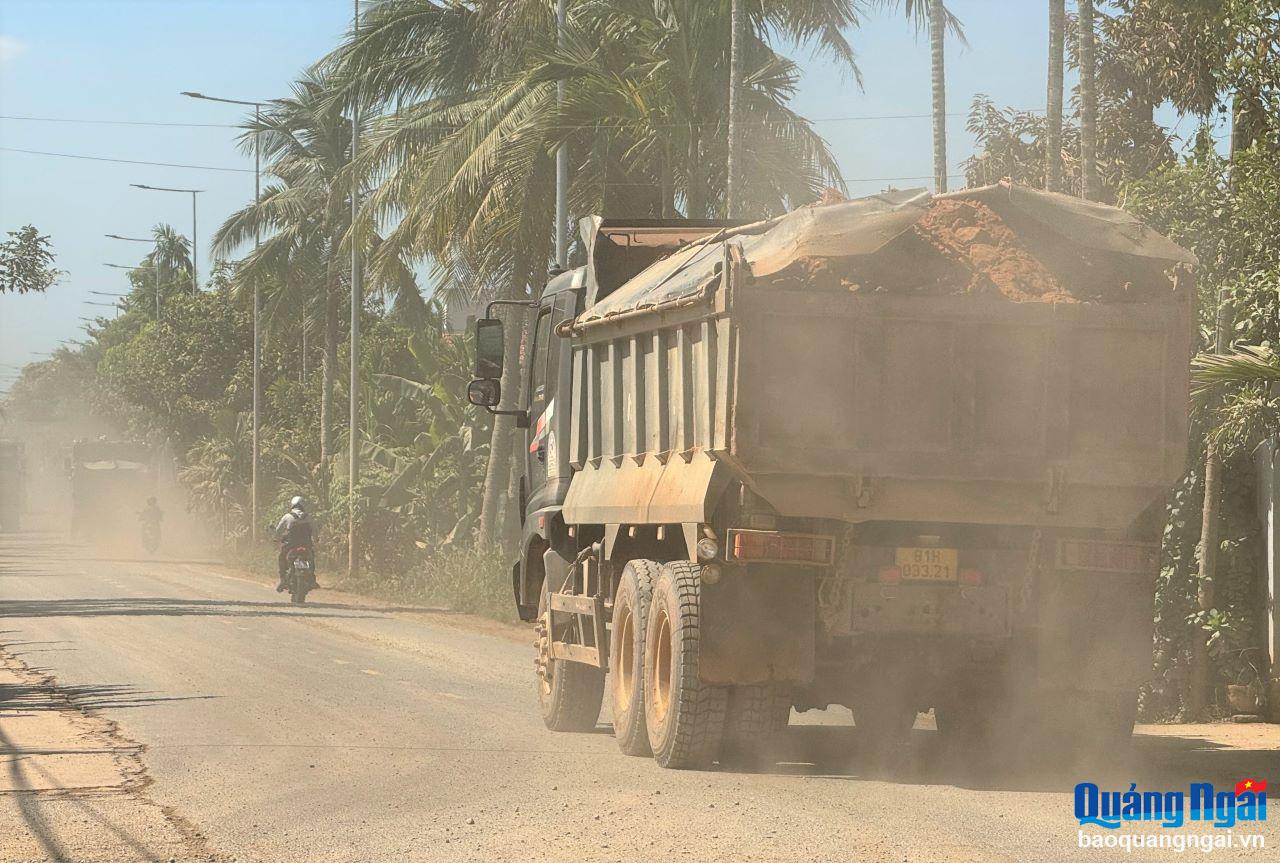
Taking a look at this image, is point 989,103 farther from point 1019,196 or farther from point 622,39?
point 1019,196

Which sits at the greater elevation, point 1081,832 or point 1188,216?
point 1188,216

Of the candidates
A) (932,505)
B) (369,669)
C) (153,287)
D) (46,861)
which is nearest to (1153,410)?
(932,505)

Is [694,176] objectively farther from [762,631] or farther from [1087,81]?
[762,631]

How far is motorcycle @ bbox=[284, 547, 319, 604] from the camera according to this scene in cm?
2858

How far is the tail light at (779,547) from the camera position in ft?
32.3

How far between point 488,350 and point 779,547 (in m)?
4.64

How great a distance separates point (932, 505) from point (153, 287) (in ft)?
288

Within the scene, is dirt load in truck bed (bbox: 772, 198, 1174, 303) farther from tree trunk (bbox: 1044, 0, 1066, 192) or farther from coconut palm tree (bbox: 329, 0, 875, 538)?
coconut palm tree (bbox: 329, 0, 875, 538)

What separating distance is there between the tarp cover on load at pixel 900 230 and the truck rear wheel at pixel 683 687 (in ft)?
5.15

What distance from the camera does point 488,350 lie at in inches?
550

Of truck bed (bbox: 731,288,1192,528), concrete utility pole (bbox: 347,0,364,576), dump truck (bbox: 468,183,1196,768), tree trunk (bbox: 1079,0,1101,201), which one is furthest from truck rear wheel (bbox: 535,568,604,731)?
concrete utility pole (bbox: 347,0,364,576)

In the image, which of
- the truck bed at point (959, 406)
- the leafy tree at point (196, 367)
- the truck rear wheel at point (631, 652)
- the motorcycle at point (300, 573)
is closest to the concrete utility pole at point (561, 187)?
the motorcycle at point (300, 573)

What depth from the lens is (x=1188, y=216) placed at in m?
14.6

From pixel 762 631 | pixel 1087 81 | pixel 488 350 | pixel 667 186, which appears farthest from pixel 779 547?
pixel 667 186
